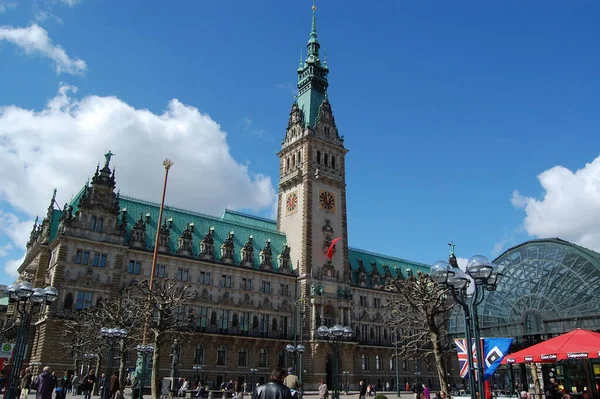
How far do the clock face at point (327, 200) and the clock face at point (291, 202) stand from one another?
435 cm

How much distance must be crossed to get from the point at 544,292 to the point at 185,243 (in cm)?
4736

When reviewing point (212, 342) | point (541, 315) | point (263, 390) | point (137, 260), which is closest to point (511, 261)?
point (541, 315)

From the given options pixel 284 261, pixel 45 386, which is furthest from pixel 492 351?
pixel 284 261

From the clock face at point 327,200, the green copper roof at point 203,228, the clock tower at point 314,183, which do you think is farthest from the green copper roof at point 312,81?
Answer: the green copper roof at point 203,228

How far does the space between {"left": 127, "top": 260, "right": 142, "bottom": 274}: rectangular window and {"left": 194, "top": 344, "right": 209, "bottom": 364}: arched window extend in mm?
13162

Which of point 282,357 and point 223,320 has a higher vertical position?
point 223,320

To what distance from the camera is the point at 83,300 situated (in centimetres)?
5944

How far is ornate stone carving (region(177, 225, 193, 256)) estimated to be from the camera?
70250 mm

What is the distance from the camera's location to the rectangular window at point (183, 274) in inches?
2697

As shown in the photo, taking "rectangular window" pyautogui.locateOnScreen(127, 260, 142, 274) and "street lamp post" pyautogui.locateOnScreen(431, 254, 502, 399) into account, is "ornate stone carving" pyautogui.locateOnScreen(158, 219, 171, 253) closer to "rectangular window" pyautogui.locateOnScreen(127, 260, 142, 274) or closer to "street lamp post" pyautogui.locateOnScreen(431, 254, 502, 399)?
"rectangular window" pyautogui.locateOnScreen(127, 260, 142, 274)

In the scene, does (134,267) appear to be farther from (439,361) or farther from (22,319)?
(439,361)

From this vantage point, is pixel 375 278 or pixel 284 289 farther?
pixel 375 278

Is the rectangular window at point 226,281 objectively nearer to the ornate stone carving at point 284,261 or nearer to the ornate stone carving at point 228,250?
the ornate stone carving at point 228,250

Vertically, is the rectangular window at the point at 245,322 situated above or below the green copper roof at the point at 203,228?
below
